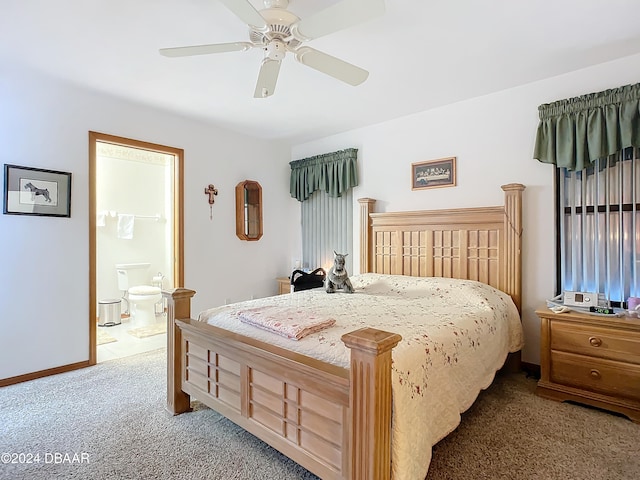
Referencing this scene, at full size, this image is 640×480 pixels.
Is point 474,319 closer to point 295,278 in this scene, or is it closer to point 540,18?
point 540,18

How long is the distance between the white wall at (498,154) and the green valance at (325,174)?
14.8 inches

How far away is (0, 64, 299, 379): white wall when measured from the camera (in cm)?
286

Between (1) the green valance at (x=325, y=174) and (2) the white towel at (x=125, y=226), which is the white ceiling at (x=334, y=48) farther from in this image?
(2) the white towel at (x=125, y=226)

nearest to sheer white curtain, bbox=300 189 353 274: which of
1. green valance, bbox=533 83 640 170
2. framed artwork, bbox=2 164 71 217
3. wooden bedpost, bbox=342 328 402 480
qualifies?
green valance, bbox=533 83 640 170

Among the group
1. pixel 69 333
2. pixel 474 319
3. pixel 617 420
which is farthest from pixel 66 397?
pixel 617 420

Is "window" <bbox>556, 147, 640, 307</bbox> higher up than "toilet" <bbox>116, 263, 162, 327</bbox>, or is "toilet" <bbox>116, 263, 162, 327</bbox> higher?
"window" <bbox>556, 147, 640, 307</bbox>

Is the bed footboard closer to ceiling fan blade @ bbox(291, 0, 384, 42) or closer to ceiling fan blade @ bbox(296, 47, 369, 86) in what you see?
ceiling fan blade @ bbox(291, 0, 384, 42)

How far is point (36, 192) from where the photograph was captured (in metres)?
2.96

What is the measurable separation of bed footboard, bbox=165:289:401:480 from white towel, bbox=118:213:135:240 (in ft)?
11.9

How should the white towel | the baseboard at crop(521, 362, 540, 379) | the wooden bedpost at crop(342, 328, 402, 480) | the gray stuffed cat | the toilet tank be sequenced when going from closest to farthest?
1. the wooden bedpost at crop(342, 328, 402, 480)
2. the baseboard at crop(521, 362, 540, 379)
3. the gray stuffed cat
4. the toilet tank
5. the white towel

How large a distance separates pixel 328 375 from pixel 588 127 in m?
2.81

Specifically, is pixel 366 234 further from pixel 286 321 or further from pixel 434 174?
pixel 286 321

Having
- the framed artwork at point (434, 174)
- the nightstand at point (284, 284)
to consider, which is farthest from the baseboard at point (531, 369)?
the nightstand at point (284, 284)

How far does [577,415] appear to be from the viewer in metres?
2.29
